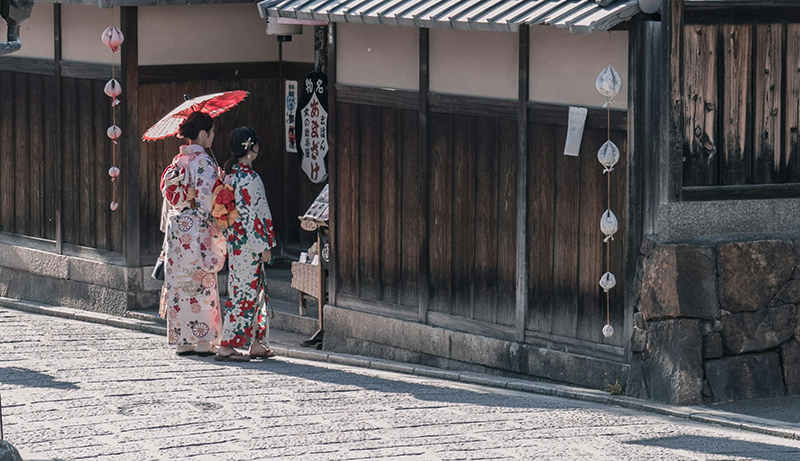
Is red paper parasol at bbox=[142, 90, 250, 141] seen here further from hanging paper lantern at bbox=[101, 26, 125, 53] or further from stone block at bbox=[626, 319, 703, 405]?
stone block at bbox=[626, 319, 703, 405]

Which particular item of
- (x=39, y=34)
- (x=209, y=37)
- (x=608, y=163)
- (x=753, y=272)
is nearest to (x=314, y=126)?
(x=209, y=37)

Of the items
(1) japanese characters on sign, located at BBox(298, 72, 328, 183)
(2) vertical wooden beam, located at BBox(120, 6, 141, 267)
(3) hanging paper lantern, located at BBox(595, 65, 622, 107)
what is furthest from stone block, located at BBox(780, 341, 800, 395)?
(2) vertical wooden beam, located at BBox(120, 6, 141, 267)

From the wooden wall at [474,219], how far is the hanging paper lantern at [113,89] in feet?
8.48

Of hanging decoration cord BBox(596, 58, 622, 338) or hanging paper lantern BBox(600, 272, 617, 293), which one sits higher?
hanging decoration cord BBox(596, 58, 622, 338)

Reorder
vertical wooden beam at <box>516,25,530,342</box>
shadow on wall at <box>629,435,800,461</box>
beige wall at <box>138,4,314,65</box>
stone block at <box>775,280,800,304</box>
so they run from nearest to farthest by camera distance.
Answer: shadow on wall at <box>629,435,800,461</box>, stone block at <box>775,280,800,304</box>, vertical wooden beam at <box>516,25,530,342</box>, beige wall at <box>138,4,314,65</box>

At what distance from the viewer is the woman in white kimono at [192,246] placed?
12195mm

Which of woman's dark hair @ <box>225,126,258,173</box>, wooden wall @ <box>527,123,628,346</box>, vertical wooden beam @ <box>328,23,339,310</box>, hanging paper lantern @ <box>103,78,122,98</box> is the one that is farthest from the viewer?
hanging paper lantern @ <box>103,78,122,98</box>

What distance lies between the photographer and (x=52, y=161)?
1532 cm

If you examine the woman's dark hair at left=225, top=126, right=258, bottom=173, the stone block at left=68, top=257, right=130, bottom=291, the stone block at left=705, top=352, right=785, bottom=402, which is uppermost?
the woman's dark hair at left=225, top=126, right=258, bottom=173

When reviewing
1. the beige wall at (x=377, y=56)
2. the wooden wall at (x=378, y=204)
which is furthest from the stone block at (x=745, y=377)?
the beige wall at (x=377, y=56)

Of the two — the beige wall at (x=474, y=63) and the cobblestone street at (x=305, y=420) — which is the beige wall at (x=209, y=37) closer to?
the beige wall at (x=474, y=63)

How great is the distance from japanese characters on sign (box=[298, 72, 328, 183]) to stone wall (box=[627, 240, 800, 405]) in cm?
538

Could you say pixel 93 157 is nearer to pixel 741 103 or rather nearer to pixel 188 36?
pixel 188 36

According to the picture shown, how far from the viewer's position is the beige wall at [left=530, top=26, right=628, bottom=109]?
33.4ft
